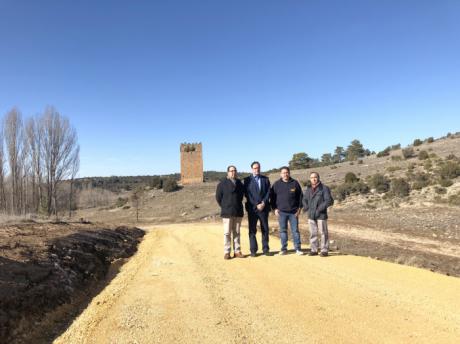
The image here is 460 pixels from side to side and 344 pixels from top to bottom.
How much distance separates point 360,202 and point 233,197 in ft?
73.0

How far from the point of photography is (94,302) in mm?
6078

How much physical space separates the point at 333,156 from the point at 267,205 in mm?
84219

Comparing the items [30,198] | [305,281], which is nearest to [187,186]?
[30,198]

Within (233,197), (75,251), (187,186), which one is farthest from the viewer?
(187,186)

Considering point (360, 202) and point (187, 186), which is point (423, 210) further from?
point (187, 186)

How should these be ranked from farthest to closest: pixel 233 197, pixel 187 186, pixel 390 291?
pixel 187 186 → pixel 233 197 → pixel 390 291

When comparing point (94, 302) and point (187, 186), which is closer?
point (94, 302)

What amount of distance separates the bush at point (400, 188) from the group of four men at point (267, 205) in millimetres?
20477

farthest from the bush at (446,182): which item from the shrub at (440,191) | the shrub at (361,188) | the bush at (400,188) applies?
the shrub at (361,188)

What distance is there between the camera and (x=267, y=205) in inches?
348

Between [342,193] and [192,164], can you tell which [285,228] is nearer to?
[342,193]

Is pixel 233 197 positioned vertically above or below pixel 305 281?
above

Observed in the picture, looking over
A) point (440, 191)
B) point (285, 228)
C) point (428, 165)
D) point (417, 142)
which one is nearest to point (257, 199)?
point (285, 228)

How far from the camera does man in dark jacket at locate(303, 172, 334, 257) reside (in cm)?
841
